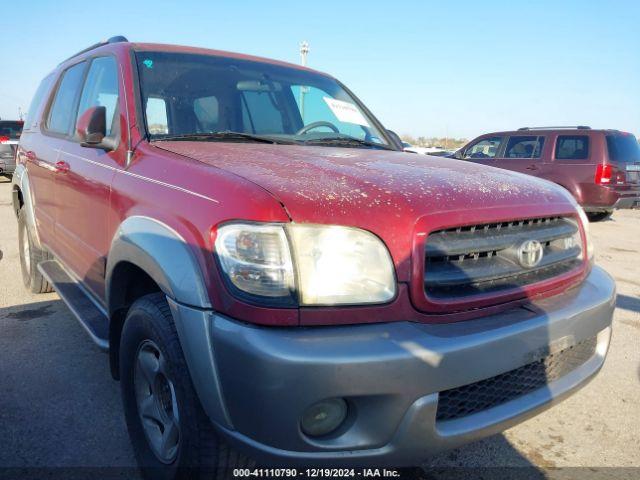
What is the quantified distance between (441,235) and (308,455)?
84 centimetres

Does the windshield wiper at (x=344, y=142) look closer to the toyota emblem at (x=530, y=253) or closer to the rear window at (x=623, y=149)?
the toyota emblem at (x=530, y=253)

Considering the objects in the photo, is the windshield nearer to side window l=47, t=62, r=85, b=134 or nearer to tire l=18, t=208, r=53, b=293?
side window l=47, t=62, r=85, b=134

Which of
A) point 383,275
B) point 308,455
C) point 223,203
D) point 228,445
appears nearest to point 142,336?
point 228,445

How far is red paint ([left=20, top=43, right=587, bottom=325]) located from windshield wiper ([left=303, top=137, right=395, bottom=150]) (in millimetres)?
193

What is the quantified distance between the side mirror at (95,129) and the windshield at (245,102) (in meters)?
0.23

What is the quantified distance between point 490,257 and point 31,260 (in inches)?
158

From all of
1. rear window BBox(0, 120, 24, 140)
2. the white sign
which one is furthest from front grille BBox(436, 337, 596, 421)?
rear window BBox(0, 120, 24, 140)

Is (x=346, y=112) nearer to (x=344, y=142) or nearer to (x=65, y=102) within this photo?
(x=344, y=142)

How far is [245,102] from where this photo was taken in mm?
2975

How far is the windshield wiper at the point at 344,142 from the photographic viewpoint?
2.81 m

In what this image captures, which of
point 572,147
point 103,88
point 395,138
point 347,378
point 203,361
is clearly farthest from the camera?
point 572,147

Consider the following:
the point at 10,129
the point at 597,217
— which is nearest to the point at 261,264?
the point at 597,217

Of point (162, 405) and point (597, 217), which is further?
point (597, 217)

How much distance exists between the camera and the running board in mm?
2539
